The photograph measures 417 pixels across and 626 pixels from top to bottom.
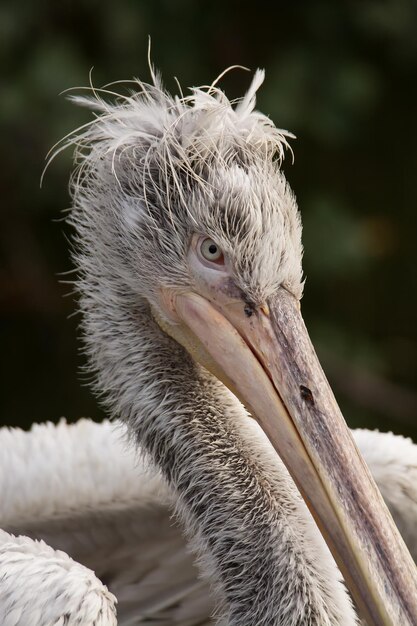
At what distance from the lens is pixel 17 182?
4352mm

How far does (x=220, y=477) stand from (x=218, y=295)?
32 cm

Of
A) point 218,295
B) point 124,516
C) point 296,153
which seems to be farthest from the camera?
point 296,153

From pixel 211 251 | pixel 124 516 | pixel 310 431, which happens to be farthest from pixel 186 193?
pixel 124 516

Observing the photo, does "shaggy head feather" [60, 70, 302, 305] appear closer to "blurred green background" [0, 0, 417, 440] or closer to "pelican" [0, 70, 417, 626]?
"pelican" [0, 70, 417, 626]

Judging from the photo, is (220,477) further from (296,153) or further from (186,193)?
(296,153)

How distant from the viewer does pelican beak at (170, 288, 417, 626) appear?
69.5 inches

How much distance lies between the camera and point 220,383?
6.92 feet

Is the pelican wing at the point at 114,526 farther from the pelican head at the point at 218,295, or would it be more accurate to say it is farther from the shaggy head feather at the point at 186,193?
the shaggy head feather at the point at 186,193

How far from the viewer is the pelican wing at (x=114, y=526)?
244 cm

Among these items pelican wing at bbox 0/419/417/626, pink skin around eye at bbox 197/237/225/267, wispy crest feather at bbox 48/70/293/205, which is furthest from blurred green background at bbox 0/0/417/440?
pink skin around eye at bbox 197/237/225/267

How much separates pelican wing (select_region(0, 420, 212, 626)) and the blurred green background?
4.56 ft

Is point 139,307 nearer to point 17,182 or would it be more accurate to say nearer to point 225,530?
point 225,530

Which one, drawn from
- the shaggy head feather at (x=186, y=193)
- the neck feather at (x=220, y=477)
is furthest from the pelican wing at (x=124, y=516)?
the shaggy head feather at (x=186, y=193)

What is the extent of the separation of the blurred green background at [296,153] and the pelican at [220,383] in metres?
1.63
